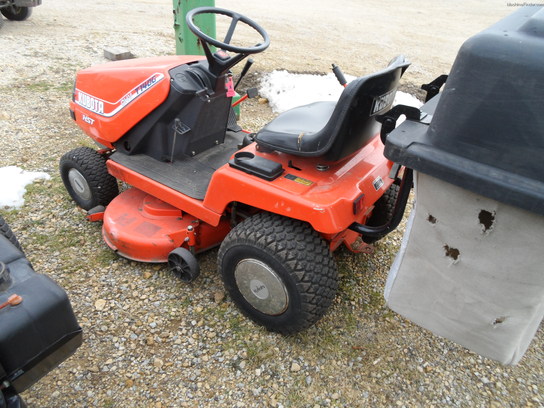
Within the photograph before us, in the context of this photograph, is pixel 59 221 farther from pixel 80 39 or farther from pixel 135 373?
pixel 80 39

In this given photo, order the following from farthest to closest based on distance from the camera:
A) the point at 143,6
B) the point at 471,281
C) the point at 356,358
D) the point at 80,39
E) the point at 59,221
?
the point at 143,6 < the point at 80,39 < the point at 59,221 < the point at 356,358 < the point at 471,281

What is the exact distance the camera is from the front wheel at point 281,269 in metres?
1.84

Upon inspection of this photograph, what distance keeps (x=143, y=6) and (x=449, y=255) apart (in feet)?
33.6

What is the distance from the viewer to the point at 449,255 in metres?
1.40

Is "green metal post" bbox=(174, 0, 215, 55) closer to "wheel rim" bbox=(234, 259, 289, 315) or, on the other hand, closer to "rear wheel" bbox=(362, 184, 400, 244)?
"rear wheel" bbox=(362, 184, 400, 244)

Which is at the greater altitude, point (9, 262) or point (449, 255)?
point (449, 255)

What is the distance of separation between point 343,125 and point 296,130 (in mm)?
307

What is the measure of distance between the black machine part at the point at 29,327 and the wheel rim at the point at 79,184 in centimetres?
138

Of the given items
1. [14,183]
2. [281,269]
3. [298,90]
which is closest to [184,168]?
[281,269]

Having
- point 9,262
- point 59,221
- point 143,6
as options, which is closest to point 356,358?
point 9,262

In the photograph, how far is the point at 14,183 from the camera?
3.10 metres

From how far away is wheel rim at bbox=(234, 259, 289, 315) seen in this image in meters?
1.91

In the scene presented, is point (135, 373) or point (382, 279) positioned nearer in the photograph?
point (135, 373)

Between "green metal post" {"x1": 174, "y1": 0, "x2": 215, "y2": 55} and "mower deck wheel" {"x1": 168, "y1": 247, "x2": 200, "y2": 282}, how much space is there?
2.32 metres
